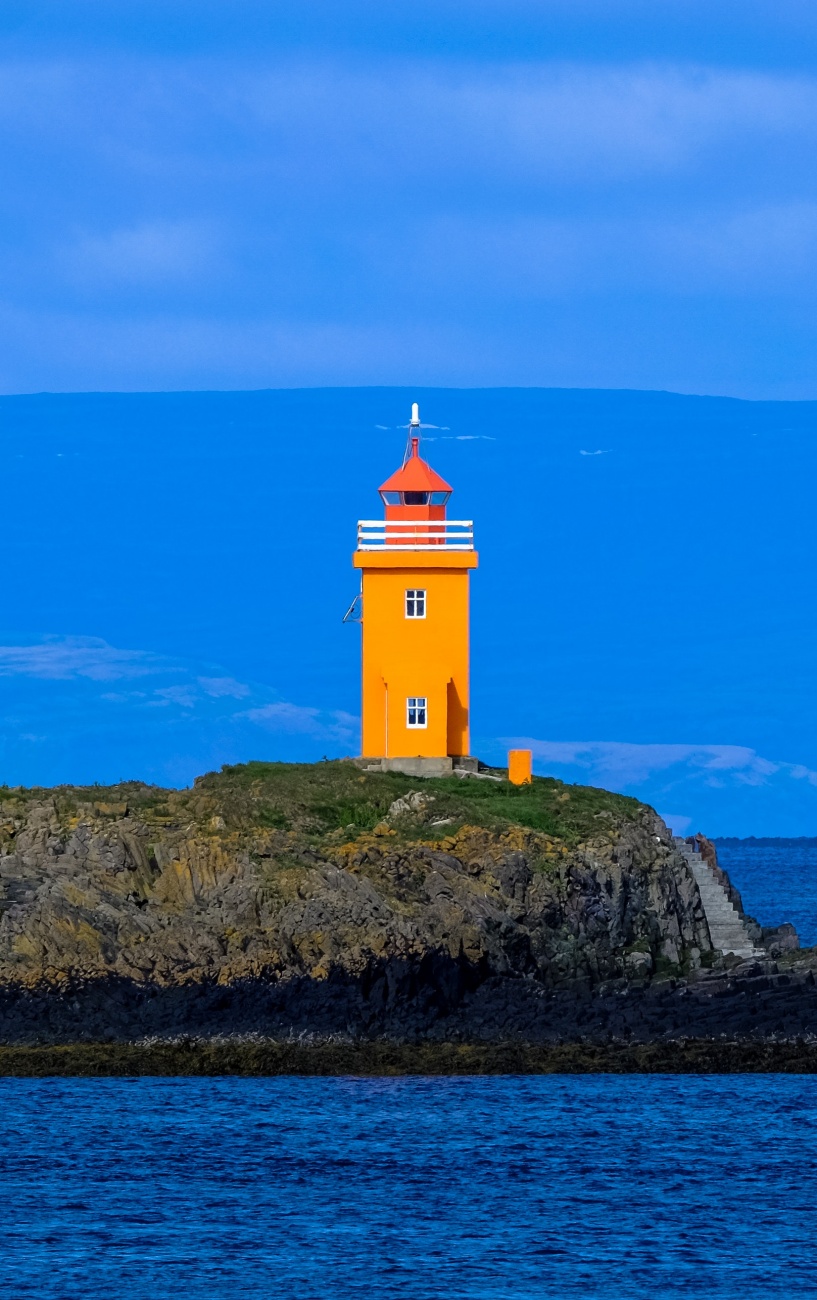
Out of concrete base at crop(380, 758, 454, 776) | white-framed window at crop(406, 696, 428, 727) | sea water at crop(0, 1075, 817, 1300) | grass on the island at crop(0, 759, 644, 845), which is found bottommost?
sea water at crop(0, 1075, 817, 1300)

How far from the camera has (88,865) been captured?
1663 inches

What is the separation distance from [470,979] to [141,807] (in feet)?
25.7

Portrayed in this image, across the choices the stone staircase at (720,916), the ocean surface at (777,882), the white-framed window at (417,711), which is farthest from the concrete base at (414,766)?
the ocean surface at (777,882)

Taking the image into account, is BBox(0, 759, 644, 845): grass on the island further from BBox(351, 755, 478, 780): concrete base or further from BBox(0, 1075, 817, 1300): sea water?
BBox(0, 1075, 817, 1300): sea water

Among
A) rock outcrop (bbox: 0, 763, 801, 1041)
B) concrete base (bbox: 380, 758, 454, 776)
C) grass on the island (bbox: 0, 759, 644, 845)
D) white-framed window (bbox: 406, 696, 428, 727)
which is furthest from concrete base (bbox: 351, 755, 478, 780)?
rock outcrop (bbox: 0, 763, 801, 1041)

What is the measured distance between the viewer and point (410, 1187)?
107ft

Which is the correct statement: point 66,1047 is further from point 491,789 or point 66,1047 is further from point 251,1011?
point 491,789

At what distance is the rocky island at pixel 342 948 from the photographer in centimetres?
3897

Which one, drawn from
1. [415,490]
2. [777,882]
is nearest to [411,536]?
[415,490]

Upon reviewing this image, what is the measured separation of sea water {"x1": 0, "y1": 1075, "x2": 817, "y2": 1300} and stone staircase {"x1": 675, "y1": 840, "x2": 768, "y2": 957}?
1116cm

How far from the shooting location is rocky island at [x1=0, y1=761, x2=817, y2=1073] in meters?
39.0

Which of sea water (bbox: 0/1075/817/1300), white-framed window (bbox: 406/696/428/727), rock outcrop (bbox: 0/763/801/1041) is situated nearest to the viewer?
sea water (bbox: 0/1075/817/1300)

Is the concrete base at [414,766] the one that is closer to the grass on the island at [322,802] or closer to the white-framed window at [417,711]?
the grass on the island at [322,802]

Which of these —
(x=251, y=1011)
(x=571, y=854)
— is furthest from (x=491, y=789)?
(x=251, y=1011)
